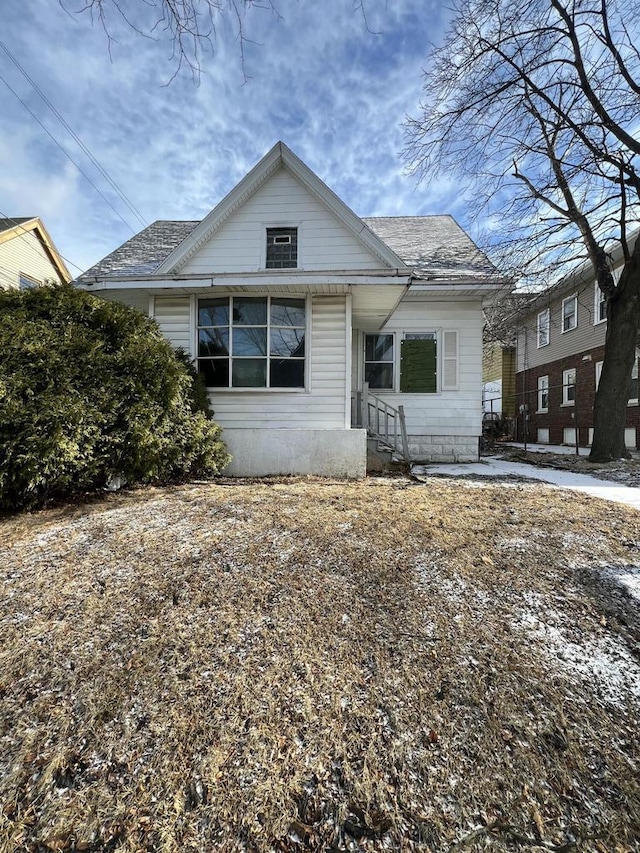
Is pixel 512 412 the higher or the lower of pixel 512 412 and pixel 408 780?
the higher

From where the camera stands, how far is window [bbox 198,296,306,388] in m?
6.96

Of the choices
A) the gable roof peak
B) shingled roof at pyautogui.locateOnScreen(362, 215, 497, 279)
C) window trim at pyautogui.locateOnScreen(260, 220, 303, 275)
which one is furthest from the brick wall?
window trim at pyautogui.locateOnScreen(260, 220, 303, 275)

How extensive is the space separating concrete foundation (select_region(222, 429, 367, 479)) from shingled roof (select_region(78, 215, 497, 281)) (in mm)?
3820

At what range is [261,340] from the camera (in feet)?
22.9

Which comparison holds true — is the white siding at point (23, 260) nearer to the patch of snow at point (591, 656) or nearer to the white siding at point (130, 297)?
the white siding at point (130, 297)

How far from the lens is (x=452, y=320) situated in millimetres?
9180

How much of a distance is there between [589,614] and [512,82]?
1172cm

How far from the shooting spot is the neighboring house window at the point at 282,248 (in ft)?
24.6

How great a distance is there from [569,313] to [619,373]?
7.85 m

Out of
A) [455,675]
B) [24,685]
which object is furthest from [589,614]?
[24,685]

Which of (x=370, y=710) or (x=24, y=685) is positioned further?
(x=24, y=685)

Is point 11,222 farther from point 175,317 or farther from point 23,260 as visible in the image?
point 175,317

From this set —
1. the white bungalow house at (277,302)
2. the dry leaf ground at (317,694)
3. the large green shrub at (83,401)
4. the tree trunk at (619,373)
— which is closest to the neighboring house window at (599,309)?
the tree trunk at (619,373)

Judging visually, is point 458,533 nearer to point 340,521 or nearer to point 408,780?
point 340,521
